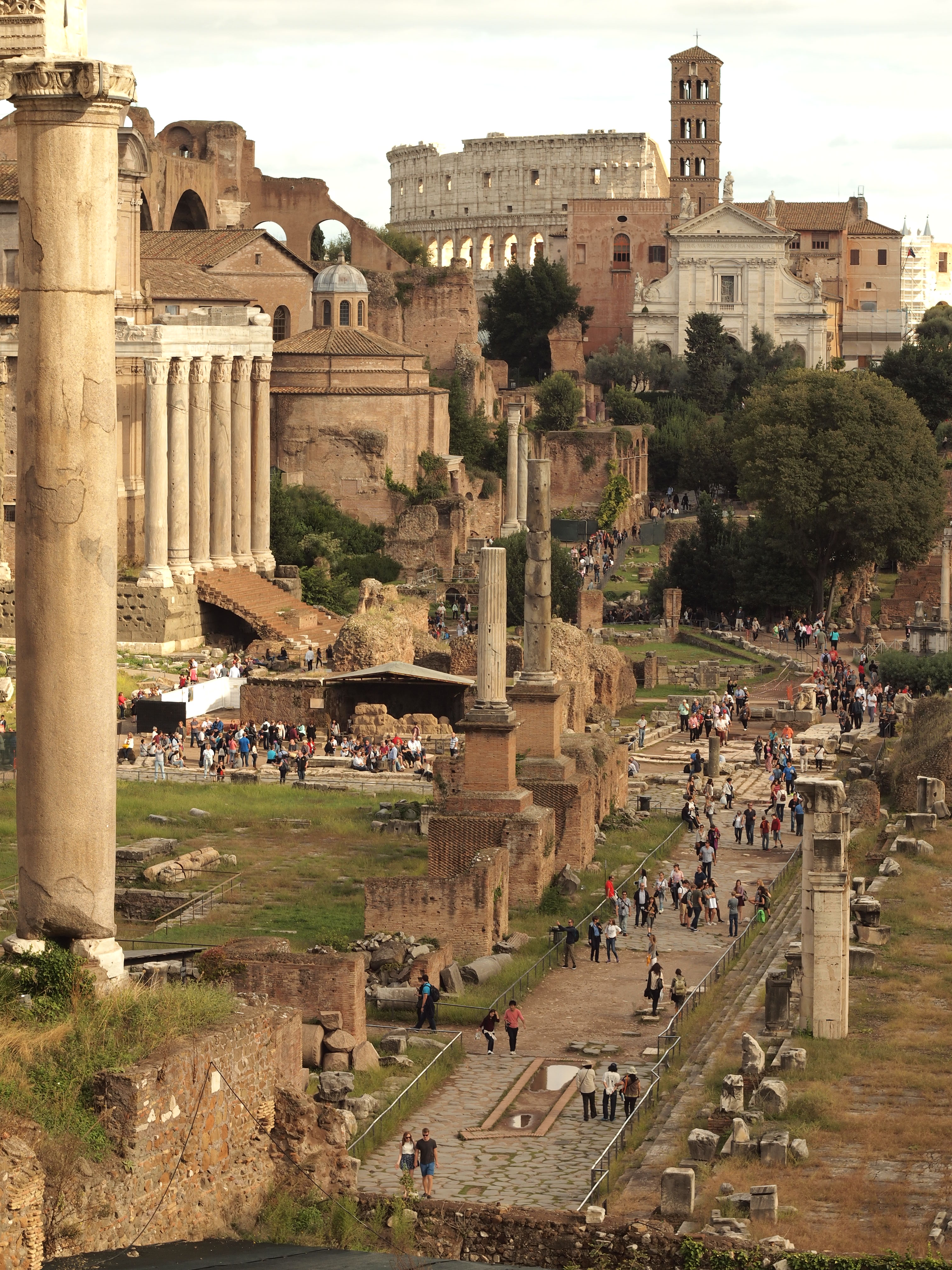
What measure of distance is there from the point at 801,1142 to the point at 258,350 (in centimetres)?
4081

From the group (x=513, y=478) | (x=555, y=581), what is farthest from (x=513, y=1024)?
(x=513, y=478)

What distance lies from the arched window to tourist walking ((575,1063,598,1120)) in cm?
5341

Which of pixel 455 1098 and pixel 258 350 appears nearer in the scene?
pixel 455 1098

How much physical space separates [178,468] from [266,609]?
11.9 feet

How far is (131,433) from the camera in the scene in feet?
182

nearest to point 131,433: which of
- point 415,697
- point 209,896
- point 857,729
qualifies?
point 415,697

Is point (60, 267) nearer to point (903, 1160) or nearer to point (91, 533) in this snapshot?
point (91, 533)

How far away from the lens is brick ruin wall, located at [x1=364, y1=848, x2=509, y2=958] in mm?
26016

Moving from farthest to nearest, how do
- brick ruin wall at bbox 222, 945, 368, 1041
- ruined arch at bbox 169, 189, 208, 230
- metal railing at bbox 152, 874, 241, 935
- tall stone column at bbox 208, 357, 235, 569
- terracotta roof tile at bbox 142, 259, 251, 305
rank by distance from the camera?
ruined arch at bbox 169, 189, 208, 230
terracotta roof tile at bbox 142, 259, 251, 305
tall stone column at bbox 208, 357, 235, 569
metal railing at bbox 152, 874, 241, 935
brick ruin wall at bbox 222, 945, 368, 1041

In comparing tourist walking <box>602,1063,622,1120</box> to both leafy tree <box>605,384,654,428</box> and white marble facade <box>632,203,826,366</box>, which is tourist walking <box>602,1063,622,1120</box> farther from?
white marble facade <box>632,203,826,366</box>

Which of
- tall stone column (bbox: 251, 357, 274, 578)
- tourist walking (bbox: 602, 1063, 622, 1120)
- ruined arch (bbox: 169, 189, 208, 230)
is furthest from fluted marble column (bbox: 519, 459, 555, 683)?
ruined arch (bbox: 169, 189, 208, 230)

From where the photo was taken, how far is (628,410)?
91.2 meters

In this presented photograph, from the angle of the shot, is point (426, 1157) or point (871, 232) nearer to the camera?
point (426, 1157)

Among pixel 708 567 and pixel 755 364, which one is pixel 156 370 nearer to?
pixel 708 567
